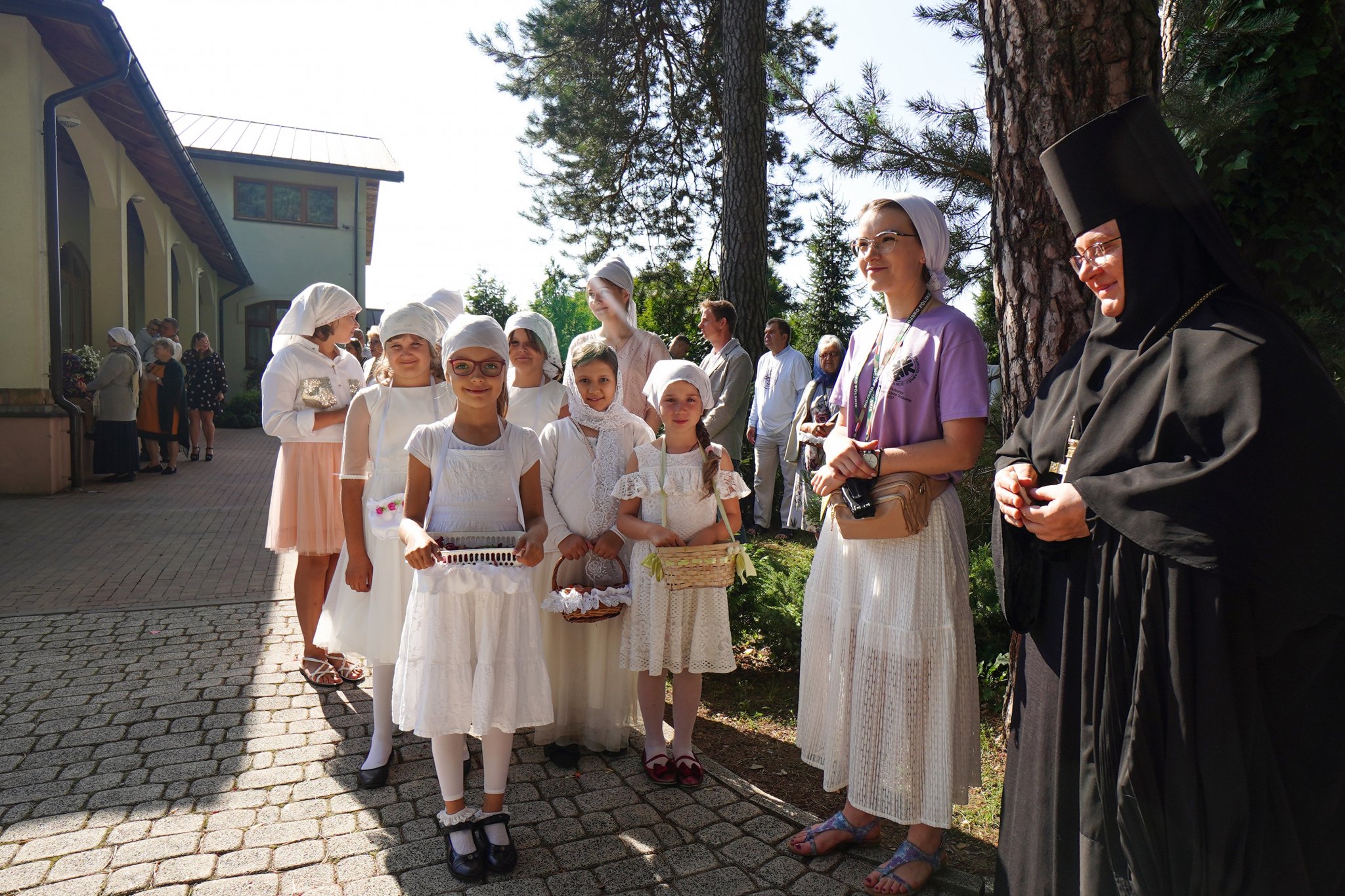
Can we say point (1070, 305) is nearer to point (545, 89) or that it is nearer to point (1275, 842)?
point (1275, 842)

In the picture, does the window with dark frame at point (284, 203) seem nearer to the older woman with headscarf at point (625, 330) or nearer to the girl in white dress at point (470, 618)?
the older woman with headscarf at point (625, 330)

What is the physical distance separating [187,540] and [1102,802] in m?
8.48

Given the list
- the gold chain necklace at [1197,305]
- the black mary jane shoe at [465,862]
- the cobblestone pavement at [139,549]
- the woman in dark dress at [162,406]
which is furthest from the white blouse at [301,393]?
the woman in dark dress at [162,406]

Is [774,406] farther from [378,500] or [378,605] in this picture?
[378,605]

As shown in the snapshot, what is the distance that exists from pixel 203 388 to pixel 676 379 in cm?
1352


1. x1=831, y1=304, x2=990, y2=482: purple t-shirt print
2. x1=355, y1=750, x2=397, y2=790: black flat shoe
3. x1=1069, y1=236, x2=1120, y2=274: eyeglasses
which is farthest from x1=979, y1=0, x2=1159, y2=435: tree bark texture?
x1=355, y1=750, x2=397, y2=790: black flat shoe

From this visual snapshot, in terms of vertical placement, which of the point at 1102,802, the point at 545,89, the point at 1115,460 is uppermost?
the point at 545,89

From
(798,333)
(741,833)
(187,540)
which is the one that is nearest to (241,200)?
(798,333)

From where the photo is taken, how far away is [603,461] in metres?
3.61

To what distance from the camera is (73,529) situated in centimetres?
845

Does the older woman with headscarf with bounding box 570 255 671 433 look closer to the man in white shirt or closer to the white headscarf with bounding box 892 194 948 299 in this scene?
the white headscarf with bounding box 892 194 948 299

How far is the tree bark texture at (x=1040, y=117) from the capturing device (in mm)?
3029

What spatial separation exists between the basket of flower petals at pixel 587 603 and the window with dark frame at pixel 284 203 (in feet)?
85.5

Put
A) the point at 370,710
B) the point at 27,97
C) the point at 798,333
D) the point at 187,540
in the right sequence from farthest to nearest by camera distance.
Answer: the point at 798,333 < the point at 27,97 < the point at 187,540 < the point at 370,710
